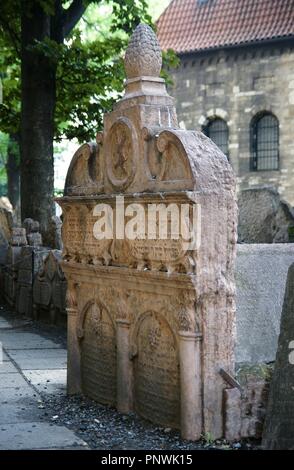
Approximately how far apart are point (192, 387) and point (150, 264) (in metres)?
0.98

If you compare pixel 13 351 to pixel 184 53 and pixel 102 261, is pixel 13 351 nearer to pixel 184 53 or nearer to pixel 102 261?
pixel 102 261

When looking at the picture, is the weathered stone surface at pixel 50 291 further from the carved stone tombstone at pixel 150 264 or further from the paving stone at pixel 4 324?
the carved stone tombstone at pixel 150 264

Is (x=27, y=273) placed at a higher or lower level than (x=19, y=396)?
higher

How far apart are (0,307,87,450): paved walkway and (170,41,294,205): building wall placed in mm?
23432

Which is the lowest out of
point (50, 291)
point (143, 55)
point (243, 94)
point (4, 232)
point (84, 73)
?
point (50, 291)

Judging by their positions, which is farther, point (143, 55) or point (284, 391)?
point (143, 55)

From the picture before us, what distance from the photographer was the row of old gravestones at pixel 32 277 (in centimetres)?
1153

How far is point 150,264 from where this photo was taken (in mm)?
6047

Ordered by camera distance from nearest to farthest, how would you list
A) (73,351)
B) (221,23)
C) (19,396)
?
(19,396) → (73,351) → (221,23)

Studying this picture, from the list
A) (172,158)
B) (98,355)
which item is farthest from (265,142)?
(172,158)

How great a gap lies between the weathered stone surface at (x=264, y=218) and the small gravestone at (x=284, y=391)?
4.93 m

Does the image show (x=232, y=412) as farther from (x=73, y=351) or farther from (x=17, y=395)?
(x=17, y=395)

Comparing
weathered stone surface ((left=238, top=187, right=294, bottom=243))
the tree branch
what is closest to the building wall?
the tree branch

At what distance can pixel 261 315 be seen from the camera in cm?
617
